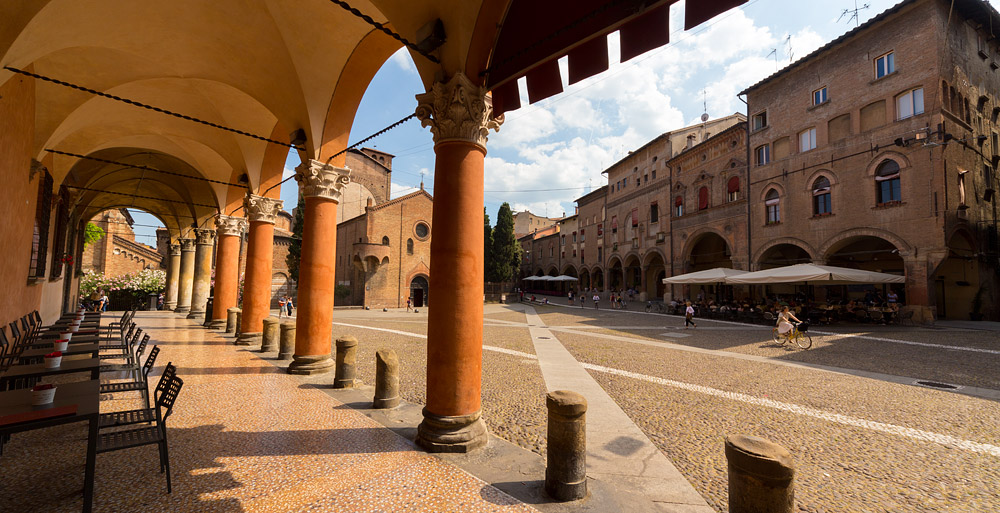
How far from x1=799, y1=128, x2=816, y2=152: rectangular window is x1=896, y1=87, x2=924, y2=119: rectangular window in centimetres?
313

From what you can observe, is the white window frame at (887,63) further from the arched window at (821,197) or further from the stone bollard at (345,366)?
the stone bollard at (345,366)

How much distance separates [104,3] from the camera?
18.8 feet

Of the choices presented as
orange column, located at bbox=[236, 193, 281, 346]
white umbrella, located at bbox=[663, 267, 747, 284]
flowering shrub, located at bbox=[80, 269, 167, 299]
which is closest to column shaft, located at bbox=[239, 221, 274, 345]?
orange column, located at bbox=[236, 193, 281, 346]

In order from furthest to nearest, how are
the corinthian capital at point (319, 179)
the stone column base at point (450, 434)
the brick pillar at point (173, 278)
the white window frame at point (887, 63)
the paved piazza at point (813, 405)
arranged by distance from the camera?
the brick pillar at point (173, 278), the white window frame at point (887, 63), the corinthian capital at point (319, 179), the stone column base at point (450, 434), the paved piazza at point (813, 405)

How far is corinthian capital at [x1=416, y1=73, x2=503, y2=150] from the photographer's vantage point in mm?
4121

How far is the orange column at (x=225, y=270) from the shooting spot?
39.2 feet

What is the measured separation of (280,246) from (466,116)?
1492 inches

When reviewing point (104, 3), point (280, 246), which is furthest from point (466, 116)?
point (280, 246)

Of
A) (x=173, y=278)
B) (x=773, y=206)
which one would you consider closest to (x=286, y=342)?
(x=173, y=278)

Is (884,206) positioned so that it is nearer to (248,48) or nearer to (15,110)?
(248,48)

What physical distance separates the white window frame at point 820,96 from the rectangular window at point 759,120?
247 cm

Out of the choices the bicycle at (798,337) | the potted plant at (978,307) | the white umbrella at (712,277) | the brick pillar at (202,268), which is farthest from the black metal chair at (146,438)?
the potted plant at (978,307)

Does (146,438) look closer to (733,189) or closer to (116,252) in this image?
(733,189)

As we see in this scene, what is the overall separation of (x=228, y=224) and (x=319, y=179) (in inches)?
327
